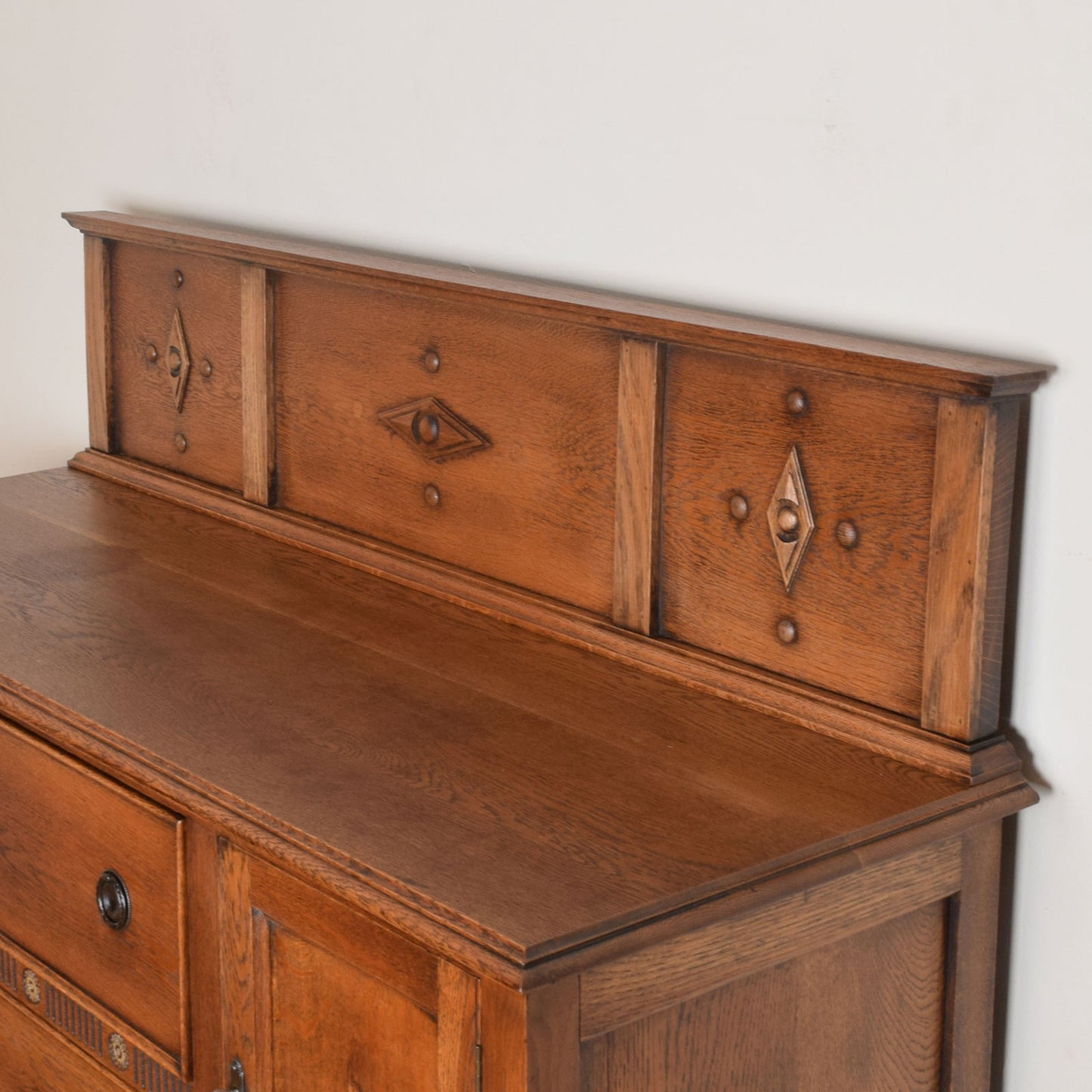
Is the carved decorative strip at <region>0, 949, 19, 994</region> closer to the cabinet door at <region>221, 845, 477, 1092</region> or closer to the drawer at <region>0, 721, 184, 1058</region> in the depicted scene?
the drawer at <region>0, 721, 184, 1058</region>

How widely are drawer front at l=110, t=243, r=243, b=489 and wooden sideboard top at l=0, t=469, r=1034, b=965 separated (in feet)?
1.05

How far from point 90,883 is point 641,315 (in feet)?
2.44

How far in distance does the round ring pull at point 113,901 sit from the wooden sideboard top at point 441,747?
15cm

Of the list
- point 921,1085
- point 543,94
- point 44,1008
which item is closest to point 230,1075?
point 44,1008

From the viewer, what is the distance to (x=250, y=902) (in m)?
1.32

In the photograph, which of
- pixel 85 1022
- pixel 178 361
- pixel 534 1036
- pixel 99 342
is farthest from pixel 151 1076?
pixel 99 342

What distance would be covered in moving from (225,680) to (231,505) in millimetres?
608

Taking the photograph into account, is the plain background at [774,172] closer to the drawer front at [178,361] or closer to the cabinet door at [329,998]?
the drawer front at [178,361]

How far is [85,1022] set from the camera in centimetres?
157

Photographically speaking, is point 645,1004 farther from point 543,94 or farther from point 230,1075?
point 543,94

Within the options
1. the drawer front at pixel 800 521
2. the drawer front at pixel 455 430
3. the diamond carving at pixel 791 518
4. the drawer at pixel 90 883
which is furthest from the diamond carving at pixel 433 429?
the drawer at pixel 90 883

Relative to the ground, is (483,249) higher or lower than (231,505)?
higher

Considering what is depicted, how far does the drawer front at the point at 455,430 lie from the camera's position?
1617 mm

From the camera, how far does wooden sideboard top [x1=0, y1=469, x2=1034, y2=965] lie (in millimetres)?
1146
